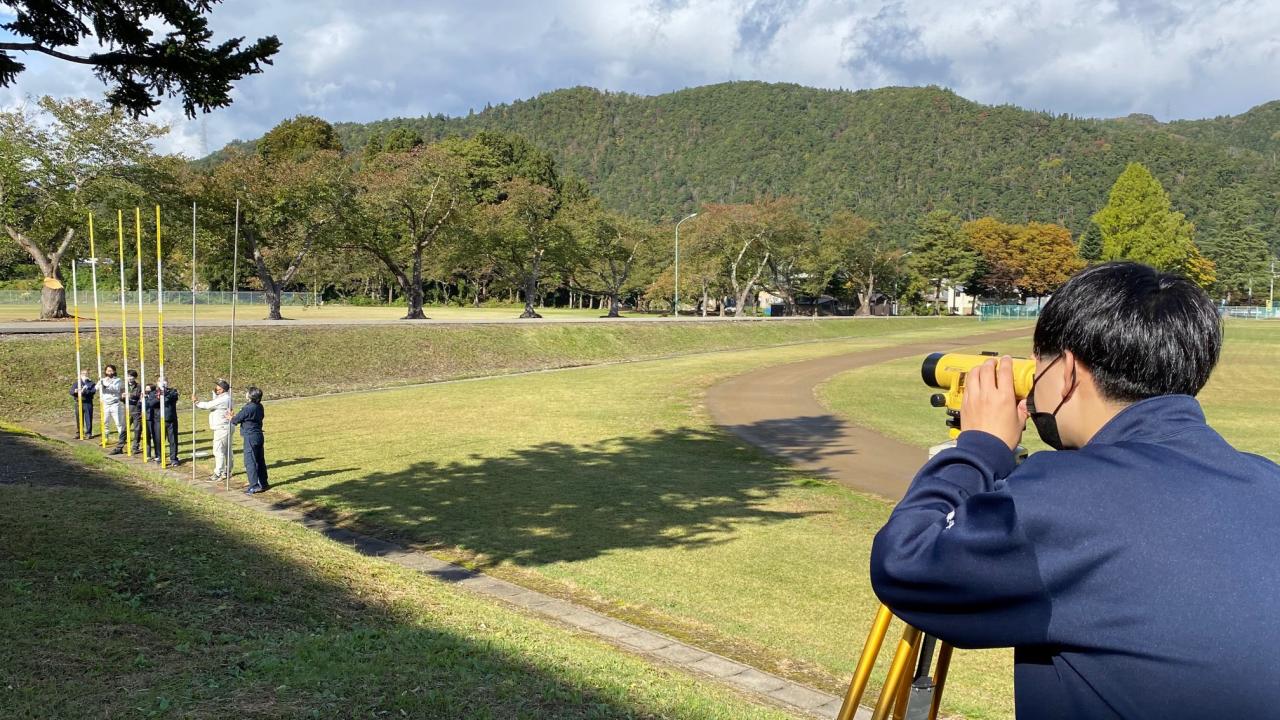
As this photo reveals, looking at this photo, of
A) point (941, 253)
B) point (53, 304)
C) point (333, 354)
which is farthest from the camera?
point (941, 253)

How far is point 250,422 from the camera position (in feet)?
44.2

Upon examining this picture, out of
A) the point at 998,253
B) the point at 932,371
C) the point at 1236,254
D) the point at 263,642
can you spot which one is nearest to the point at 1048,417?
the point at 932,371

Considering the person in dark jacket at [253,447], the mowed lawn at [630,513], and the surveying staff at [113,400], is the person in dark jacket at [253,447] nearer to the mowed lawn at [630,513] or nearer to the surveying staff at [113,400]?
the mowed lawn at [630,513]

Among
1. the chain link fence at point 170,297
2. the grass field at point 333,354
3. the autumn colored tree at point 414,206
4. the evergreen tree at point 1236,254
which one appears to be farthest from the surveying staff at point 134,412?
the evergreen tree at point 1236,254

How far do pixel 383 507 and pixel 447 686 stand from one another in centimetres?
797

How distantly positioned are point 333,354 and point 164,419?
15.8m

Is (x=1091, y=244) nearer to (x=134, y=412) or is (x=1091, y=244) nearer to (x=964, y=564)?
(x=134, y=412)

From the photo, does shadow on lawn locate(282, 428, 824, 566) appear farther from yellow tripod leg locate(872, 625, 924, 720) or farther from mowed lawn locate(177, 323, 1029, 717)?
yellow tripod leg locate(872, 625, 924, 720)

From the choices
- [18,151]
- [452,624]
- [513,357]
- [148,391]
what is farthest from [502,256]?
[452,624]

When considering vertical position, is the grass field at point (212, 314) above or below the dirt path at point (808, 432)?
above

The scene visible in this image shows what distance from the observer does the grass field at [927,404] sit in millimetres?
20203

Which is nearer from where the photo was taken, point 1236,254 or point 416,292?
point 416,292

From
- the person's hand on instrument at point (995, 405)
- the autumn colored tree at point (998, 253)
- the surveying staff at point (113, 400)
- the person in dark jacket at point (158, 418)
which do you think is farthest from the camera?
the autumn colored tree at point (998, 253)

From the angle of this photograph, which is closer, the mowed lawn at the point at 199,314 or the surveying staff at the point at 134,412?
the surveying staff at the point at 134,412
